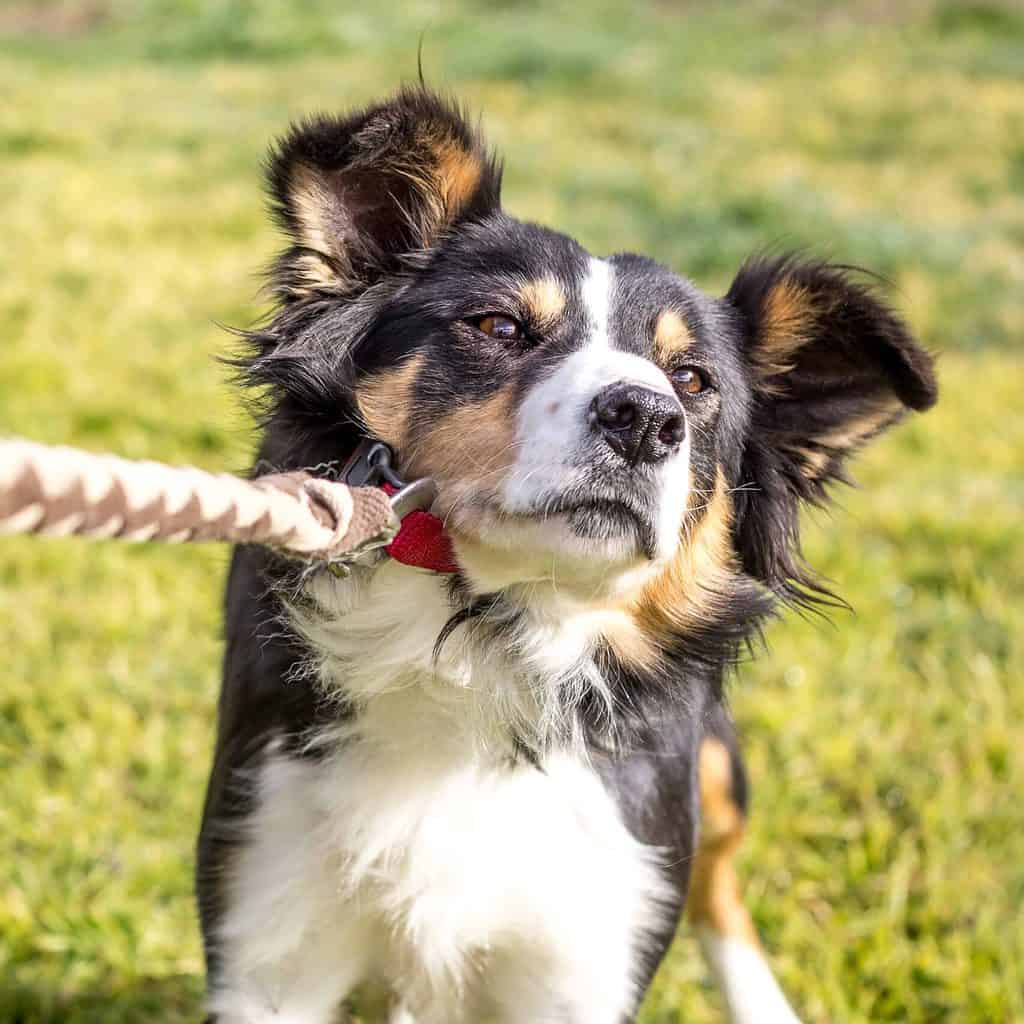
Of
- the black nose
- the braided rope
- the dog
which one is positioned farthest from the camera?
the dog

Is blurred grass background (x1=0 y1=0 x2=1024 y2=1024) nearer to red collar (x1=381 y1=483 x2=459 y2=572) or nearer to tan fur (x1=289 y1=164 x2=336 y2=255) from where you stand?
tan fur (x1=289 y1=164 x2=336 y2=255)

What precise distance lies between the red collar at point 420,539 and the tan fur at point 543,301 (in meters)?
0.42

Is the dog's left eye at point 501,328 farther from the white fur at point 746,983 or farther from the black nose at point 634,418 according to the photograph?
the white fur at point 746,983

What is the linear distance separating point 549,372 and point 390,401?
31cm

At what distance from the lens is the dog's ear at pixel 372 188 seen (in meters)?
2.40

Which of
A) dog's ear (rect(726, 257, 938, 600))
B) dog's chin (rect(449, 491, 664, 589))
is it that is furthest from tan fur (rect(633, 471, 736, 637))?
dog's chin (rect(449, 491, 664, 589))

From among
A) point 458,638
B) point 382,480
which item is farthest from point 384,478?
point 458,638

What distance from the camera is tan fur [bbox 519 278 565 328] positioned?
2385 millimetres

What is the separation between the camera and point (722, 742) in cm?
325

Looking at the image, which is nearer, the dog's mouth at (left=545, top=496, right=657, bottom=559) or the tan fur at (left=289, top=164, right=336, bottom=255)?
the dog's mouth at (left=545, top=496, right=657, bottom=559)

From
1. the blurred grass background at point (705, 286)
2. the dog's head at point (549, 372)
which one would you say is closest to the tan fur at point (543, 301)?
the dog's head at point (549, 372)

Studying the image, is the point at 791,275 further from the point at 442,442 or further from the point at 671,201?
the point at 671,201

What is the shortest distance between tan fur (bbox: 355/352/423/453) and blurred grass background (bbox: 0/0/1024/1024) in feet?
1.51

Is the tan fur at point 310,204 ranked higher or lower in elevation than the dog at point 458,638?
higher
